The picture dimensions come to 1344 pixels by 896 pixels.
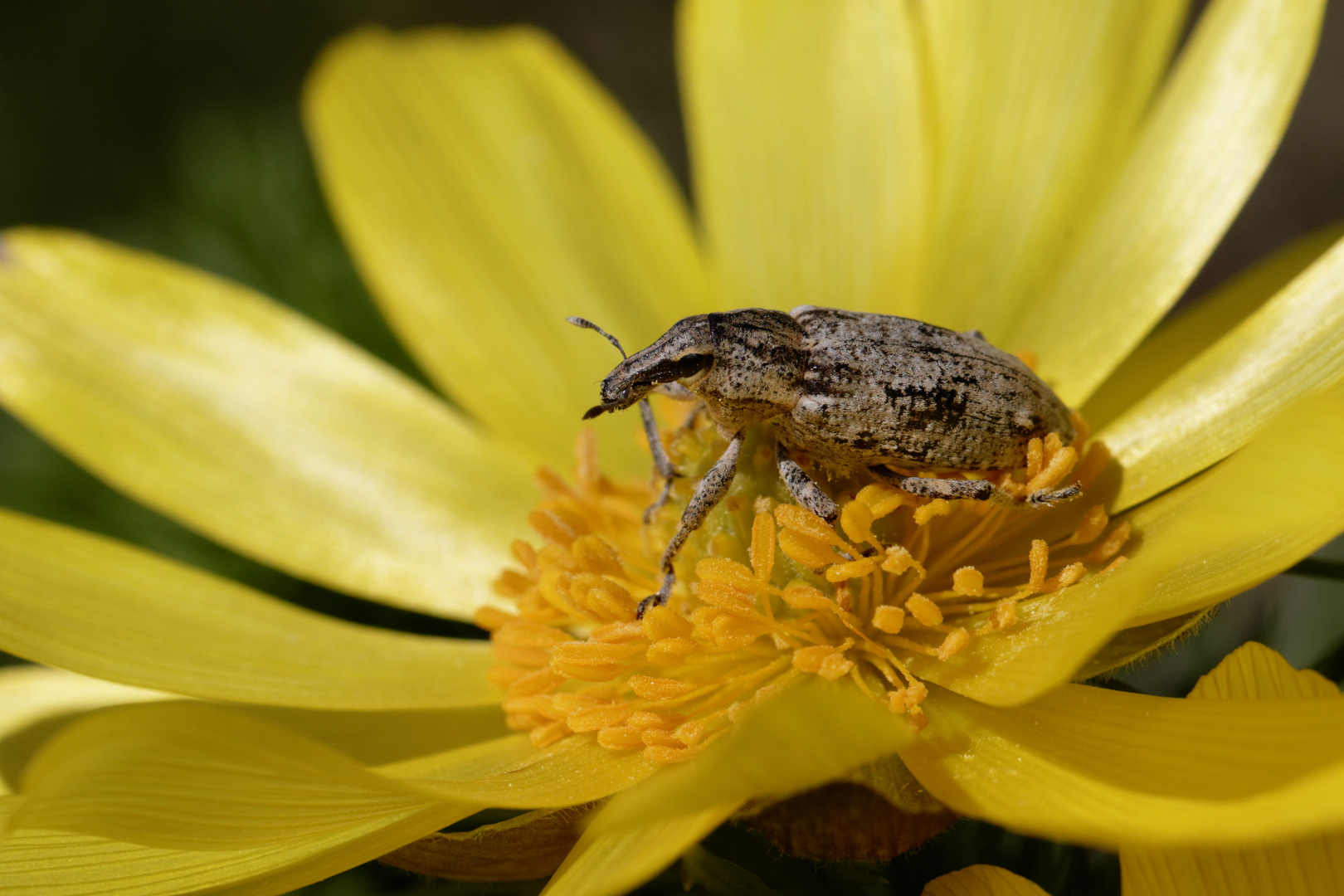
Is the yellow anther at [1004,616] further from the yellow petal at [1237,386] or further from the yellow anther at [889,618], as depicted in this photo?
the yellow petal at [1237,386]

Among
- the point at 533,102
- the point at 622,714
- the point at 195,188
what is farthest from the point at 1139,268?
the point at 195,188

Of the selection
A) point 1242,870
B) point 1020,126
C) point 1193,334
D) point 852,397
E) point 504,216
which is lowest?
point 1242,870

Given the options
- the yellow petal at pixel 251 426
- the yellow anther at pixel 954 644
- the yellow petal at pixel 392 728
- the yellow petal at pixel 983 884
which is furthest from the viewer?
the yellow petal at pixel 251 426

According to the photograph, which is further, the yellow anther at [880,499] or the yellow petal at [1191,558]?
the yellow anther at [880,499]

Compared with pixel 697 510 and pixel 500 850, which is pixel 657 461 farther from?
pixel 500 850

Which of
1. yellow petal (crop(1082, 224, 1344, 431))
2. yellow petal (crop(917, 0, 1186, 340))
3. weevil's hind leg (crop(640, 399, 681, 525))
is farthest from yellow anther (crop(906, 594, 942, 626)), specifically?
yellow petal (crop(917, 0, 1186, 340))

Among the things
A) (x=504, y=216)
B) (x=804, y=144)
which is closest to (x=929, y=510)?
(x=804, y=144)

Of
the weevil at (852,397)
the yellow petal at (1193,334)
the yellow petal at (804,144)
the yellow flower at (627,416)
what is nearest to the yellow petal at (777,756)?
the yellow flower at (627,416)

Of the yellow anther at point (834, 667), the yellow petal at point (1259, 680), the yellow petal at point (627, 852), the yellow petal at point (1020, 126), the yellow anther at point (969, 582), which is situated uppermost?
the yellow petal at point (1020, 126)
